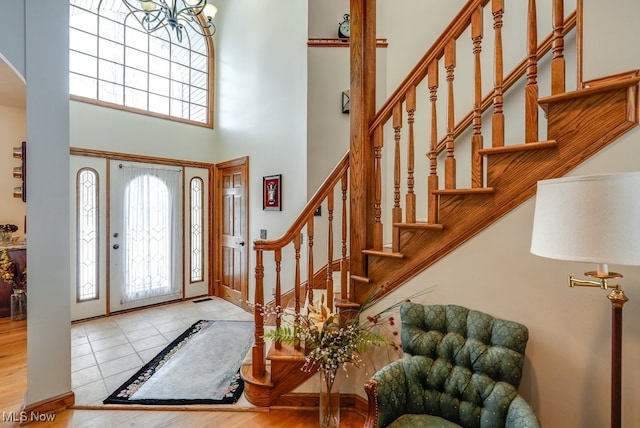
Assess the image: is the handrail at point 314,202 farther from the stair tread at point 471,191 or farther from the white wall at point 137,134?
the white wall at point 137,134

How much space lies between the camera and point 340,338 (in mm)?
1739

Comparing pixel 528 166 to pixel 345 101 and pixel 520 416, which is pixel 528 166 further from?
pixel 345 101

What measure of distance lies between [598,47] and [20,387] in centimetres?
417

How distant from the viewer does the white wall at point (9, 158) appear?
12.0 feet

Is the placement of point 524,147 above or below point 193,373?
above

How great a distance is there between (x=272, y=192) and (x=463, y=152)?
88.1 inches

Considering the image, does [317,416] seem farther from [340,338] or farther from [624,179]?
[624,179]

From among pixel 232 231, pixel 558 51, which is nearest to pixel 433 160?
pixel 558 51

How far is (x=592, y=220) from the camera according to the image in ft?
2.97

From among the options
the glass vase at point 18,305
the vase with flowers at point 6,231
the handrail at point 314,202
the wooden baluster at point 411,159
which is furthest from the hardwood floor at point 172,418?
the vase with flowers at point 6,231

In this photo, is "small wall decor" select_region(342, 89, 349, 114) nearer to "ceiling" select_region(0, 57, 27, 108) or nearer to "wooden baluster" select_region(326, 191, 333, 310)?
"wooden baluster" select_region(326, 191, 333, 310)

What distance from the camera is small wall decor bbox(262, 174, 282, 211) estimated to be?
3.71m

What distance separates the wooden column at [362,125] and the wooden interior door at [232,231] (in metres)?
2.55

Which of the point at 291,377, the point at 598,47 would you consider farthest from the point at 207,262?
the point at 598,47
